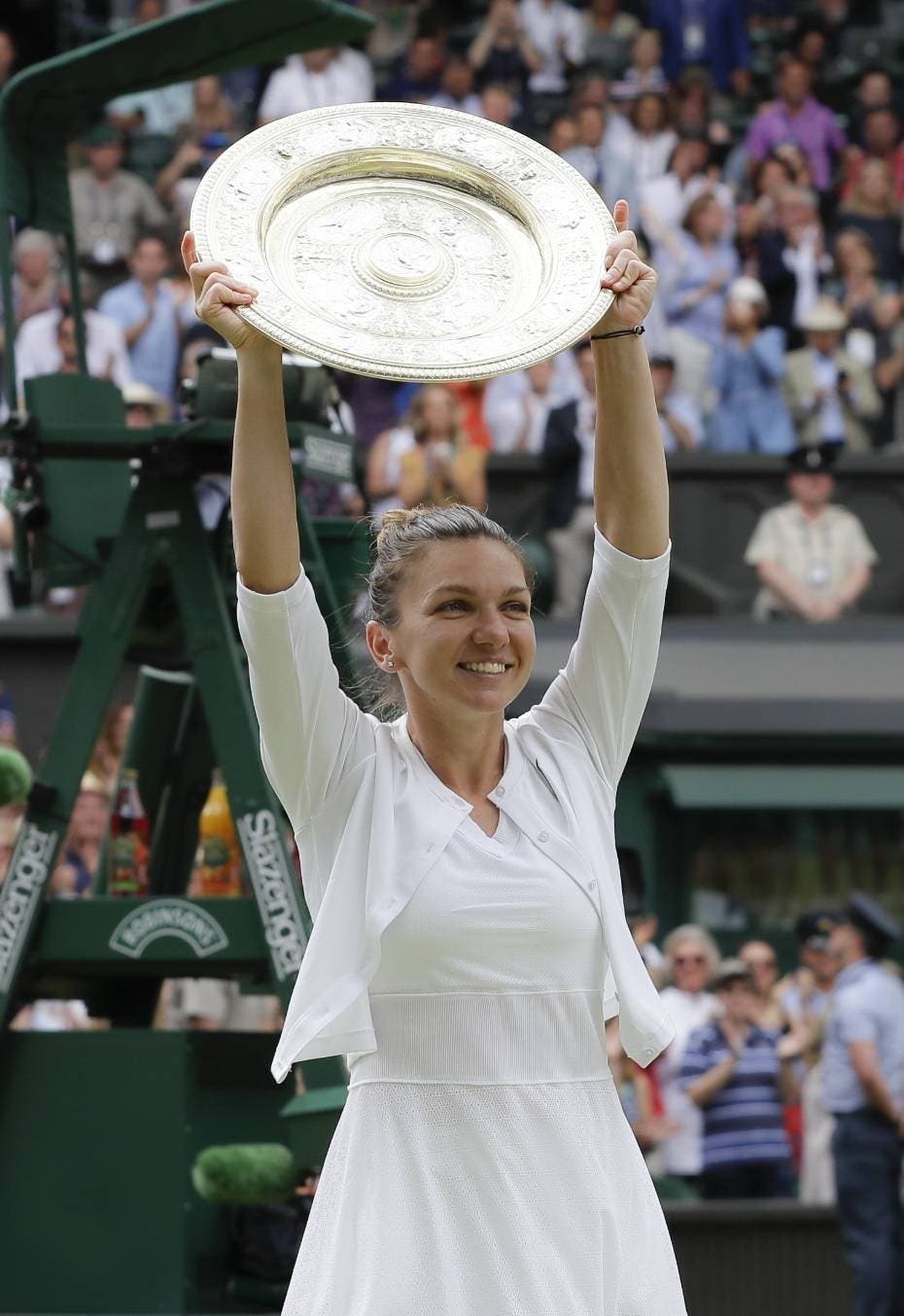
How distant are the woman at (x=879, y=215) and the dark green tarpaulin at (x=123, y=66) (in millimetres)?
8570

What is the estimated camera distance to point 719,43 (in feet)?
48.9

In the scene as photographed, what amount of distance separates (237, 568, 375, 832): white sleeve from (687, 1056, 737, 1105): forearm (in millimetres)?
5649

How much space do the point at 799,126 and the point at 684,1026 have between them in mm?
7246

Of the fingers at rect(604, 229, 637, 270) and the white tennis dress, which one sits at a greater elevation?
the fingers at rect(604, 229, 637, 270)

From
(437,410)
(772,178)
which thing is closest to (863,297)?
(772,178)

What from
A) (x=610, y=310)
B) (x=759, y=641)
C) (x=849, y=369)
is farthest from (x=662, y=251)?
(x=610, y=310)

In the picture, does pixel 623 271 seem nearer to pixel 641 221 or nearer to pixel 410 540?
pixel 410 540

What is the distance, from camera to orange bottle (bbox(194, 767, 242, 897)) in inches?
209

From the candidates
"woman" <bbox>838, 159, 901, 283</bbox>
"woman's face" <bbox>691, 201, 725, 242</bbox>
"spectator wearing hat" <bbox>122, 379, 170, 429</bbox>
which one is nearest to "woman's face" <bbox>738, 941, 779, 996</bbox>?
"spectator wearing hat" <bbox>122, 379, 170, 429</bbox>

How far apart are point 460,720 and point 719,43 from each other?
1281cm

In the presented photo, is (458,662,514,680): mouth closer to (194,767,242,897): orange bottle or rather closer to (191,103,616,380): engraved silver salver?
(191,103,616,380): engraved silver salver

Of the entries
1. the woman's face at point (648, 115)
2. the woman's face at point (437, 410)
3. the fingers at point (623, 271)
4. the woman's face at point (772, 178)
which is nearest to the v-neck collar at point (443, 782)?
the fingers at point (623, 271)

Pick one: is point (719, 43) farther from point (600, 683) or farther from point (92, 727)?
point (600, 683)

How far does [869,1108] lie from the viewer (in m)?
7.87
